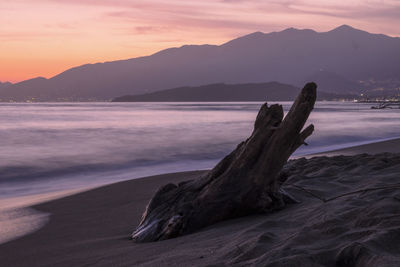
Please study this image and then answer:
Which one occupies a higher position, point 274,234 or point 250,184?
point 250,184

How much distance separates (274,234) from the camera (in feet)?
9.53

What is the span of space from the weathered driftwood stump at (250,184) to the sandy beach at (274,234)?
0.12 metres

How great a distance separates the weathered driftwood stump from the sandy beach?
0.12 metres

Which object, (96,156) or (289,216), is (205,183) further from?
(96,156)

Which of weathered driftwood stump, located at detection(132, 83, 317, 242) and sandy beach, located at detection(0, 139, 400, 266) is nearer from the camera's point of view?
sandy beach, located at detection(0, 139, 400, 266)

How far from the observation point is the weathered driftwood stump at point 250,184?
374 centimetres

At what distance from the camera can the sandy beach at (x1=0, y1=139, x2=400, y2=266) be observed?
2.36 m

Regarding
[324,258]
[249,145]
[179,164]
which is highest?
[249,145]

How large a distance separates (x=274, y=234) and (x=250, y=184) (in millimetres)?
974

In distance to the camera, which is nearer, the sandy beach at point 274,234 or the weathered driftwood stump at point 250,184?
the sandy beach at point 274,234

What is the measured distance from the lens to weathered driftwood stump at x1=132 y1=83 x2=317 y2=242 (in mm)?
3742

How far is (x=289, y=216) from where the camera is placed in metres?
3.56

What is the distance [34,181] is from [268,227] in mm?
7992

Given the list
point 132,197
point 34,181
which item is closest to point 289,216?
point 132,197
